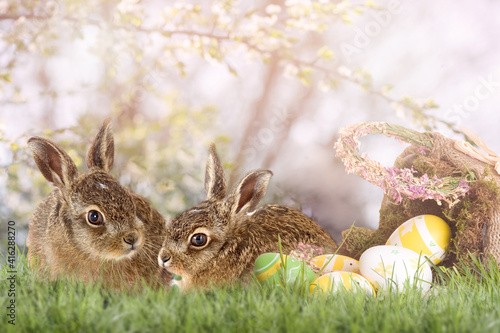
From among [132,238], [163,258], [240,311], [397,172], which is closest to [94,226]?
[132,238]

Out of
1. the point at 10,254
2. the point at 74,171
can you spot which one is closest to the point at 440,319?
the point at 74,171

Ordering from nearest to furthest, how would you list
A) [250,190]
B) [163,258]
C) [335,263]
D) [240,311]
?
[240,311] → [163,258] → [250,190] → [335,263]

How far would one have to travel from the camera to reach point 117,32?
9.18ft

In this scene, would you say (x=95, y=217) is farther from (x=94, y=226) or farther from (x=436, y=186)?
(x=436, y=186)

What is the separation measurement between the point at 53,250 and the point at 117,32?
1381 millimetres

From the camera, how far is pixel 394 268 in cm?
199

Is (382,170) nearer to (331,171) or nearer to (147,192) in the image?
(331,171)

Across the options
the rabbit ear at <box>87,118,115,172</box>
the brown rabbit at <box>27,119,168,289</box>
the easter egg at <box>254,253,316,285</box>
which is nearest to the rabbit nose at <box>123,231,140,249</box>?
the brown rabbit at <box>27,119,168,289</box>

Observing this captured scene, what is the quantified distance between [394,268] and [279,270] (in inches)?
19.0

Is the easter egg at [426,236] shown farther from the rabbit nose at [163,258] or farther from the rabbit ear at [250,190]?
the rabbit nose at [163,258]

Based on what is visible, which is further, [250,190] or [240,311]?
[250,190]

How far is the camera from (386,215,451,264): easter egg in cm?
222

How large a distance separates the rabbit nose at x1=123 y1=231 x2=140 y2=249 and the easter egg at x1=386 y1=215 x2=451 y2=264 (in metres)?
1.16

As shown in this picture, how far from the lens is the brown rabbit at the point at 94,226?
1837mm
